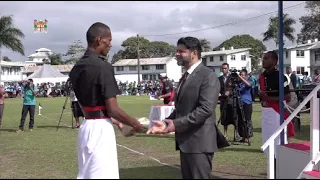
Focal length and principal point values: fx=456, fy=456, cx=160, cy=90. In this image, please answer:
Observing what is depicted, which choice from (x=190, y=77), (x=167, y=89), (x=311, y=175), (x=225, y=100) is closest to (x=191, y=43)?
(x=190, y=77)

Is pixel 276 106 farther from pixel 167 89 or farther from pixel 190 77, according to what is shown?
pixel 167 89

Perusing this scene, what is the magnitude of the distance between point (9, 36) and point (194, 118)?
5338 cm

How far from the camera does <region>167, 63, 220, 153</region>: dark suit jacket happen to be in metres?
3.88

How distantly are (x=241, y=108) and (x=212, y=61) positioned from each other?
72965 millimetres

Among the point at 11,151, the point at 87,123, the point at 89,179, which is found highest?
the point at 87,123

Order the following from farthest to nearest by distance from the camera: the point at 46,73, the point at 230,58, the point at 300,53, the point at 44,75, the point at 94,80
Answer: the point at 230,58 < the point at 300,53 < the point at 46,73 < the point at 44,75 < the point at 94,80

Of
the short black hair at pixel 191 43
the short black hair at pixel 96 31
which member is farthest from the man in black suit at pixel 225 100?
the short black hair at pixel 96 31

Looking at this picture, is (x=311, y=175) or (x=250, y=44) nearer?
(x=311, y=175)

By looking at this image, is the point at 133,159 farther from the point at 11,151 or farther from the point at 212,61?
the point at 212,61

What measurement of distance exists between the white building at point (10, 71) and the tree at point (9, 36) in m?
40.9

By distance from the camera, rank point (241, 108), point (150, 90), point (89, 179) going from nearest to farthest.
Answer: point (89, 179) < point (241, 108) < point (150, 90)

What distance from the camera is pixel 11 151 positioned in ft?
35.1

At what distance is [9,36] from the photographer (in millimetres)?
53688

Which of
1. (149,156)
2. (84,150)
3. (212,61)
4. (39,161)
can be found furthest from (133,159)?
(212,61)
